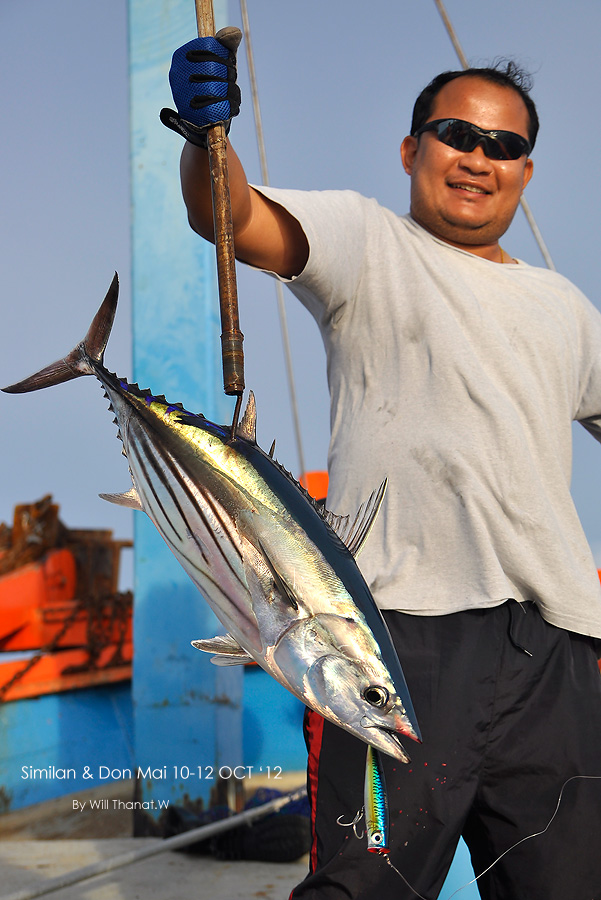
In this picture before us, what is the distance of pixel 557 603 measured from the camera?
50.7 inches

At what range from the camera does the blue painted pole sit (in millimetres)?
3328

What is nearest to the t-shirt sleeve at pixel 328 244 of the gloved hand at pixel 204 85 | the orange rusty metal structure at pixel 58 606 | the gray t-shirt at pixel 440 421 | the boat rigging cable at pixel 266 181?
the gray t-shirt at pixel 440 421

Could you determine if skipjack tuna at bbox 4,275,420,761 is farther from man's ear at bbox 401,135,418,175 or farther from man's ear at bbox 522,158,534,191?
man's ear at bbox 522,158,534,191

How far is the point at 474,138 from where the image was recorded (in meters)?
1.53

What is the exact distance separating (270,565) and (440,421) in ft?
2.24

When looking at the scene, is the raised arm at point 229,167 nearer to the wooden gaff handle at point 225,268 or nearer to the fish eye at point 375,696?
the wooden gaff handle at point 225,268

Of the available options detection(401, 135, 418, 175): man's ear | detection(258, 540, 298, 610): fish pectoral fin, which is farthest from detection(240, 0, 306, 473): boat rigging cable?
detection(258, 540, 298, 610): fish pectoral fin

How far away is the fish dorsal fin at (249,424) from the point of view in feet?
2.76

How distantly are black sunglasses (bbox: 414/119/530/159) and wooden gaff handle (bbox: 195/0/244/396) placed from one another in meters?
0.74

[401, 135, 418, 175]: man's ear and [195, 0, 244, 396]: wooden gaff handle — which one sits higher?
[401, 135, 418, 175]: man's ear

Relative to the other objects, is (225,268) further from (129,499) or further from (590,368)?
(590,368)

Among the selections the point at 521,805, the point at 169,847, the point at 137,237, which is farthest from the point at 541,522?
the point at 137,237

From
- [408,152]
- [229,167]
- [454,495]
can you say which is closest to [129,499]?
[229,167]

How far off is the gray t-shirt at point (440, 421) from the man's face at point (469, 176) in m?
0.09
